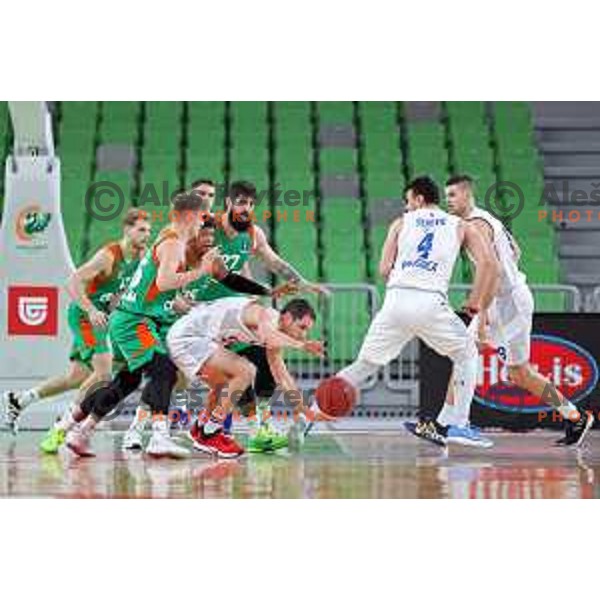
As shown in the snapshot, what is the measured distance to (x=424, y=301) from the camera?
8578 millimetres

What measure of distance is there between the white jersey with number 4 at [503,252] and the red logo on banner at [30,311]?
280 centimetres

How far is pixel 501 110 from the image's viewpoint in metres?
12.9

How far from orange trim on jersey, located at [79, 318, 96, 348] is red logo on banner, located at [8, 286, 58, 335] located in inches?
46.8

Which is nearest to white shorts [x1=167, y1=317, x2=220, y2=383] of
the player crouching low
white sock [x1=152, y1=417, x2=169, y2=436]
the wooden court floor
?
the player crouching low

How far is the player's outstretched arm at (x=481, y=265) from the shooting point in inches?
358

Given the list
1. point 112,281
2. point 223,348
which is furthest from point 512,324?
point 112,281

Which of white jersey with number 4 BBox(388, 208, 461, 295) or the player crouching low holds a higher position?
white jersey with number 4 BBox(388, 208, 461, 295)

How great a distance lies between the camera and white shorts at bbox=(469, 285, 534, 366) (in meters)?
9.38

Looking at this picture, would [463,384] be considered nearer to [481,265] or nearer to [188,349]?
[481,265]

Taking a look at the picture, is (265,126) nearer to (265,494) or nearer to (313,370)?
(313,370)

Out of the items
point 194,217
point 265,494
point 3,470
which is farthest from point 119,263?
point 265,494

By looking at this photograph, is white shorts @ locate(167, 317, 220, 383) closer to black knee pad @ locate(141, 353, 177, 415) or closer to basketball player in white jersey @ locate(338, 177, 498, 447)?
black knee pad @ locate(141, 353, 177, 415)

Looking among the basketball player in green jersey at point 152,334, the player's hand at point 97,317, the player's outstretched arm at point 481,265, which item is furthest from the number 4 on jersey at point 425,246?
the player's hand at point 97,317

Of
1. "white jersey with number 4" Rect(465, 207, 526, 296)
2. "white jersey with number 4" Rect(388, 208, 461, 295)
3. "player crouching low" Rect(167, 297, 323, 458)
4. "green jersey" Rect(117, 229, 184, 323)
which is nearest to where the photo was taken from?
"green jersey" Rect(117, 229, 184, 323)
